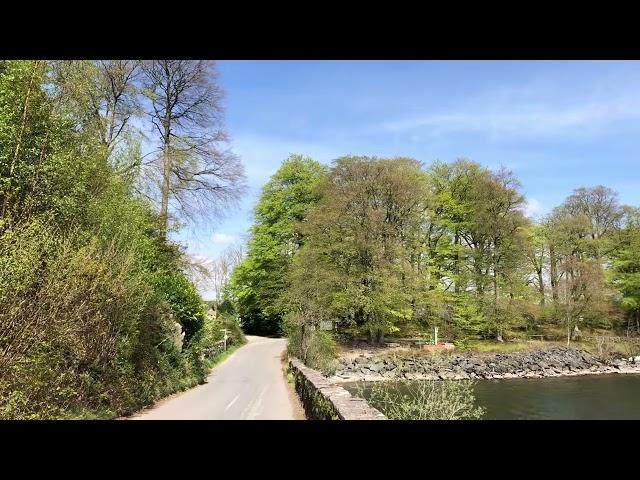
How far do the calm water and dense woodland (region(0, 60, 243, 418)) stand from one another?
6624 millimetres

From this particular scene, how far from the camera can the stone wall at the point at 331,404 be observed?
4523 millimetres

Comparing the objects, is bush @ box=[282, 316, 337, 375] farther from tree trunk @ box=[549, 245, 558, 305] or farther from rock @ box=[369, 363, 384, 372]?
tree trunk @ box=[549, 245, 558, 305]

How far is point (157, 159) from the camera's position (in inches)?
543

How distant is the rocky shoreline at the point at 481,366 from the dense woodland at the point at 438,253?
1643 millimetres

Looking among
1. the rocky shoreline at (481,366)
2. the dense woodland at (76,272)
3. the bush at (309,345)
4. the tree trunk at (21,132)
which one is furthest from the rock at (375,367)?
the tree trunk at (21,132)

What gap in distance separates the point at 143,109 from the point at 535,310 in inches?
718

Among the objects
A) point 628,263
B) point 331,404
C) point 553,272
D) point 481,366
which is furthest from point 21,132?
point 628,263

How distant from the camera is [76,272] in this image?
529 centimetres

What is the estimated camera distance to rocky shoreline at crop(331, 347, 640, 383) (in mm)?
18125

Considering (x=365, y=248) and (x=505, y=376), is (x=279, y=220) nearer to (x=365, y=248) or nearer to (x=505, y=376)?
(x=365, y=248)

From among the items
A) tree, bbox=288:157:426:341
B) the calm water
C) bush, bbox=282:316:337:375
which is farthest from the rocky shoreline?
bush, bbox=282:316:337:375

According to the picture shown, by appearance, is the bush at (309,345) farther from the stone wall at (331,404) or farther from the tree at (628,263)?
the tree at (628,263)
